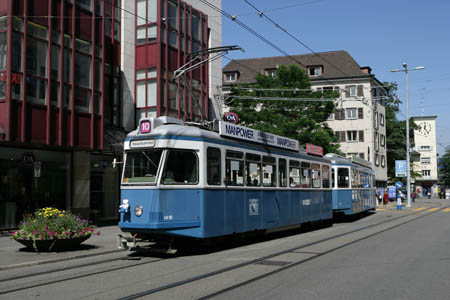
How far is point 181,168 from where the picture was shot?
11.1m

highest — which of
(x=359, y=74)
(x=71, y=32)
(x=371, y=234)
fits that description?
(x=359, y=74)

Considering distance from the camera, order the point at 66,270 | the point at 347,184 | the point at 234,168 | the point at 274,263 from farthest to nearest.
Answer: the point at 347,184 → the point at 234,168 → the point at 274,263 → the point at 66,270

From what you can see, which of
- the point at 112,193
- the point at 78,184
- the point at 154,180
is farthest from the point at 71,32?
the point at 154,180

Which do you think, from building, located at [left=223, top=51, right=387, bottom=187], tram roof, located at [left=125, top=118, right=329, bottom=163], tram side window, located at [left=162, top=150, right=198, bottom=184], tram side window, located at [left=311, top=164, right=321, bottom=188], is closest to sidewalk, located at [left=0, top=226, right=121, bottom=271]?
tram side window, located at [left=162, top=150, right=198, bottom=184]

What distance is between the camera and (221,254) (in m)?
11.6

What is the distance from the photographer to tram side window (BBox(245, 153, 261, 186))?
13.2 meters

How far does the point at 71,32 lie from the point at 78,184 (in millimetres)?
6323

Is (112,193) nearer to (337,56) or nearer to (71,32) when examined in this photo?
(71,32)

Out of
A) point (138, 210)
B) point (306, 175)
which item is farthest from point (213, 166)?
point (306, 175)

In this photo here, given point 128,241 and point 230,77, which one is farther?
point 230,77

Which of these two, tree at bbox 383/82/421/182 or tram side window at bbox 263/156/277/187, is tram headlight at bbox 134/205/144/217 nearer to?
tram side window at bbox 263/156/277/187

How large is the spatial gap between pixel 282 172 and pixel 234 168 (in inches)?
125

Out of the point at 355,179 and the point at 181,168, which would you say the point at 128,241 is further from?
the point at 355,179

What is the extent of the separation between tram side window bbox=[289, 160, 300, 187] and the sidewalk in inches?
231
